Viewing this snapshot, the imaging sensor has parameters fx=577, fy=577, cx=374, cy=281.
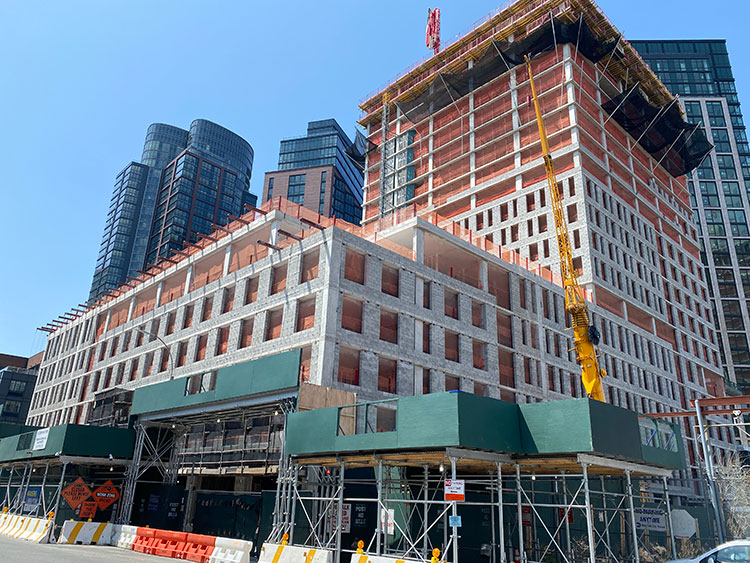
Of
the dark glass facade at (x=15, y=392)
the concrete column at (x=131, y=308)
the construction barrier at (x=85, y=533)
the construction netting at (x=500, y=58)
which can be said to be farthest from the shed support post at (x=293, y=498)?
the dark glass facade at (x=15, y=392)

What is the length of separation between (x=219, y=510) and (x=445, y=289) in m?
20.6

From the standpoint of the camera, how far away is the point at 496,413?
18.3 m

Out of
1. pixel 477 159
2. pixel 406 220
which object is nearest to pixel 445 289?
pixel 406 220

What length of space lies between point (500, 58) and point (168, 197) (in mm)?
110657

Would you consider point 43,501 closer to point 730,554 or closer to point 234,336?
point 234,336

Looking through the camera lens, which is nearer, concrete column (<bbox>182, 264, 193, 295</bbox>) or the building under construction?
the building under construction

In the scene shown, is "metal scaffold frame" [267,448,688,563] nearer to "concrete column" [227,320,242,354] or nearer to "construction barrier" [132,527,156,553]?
"construction barrier" [132,527,156,553]

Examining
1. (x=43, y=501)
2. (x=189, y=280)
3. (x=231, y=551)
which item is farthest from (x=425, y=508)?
(x=189, y=280)

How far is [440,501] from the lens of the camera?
62.0 ft

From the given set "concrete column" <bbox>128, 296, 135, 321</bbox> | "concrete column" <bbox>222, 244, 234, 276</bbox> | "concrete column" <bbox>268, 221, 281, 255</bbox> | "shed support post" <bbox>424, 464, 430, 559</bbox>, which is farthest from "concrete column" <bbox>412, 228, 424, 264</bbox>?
"concrete column" <bbox>128, 296, 135, 321</bbox>

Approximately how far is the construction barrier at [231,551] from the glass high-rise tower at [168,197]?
127m

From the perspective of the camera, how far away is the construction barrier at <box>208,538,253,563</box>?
20.6m

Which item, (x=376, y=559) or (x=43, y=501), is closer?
(x=376, y=559)

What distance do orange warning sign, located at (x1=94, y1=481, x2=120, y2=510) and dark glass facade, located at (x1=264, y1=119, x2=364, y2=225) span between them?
100724 millimetres
